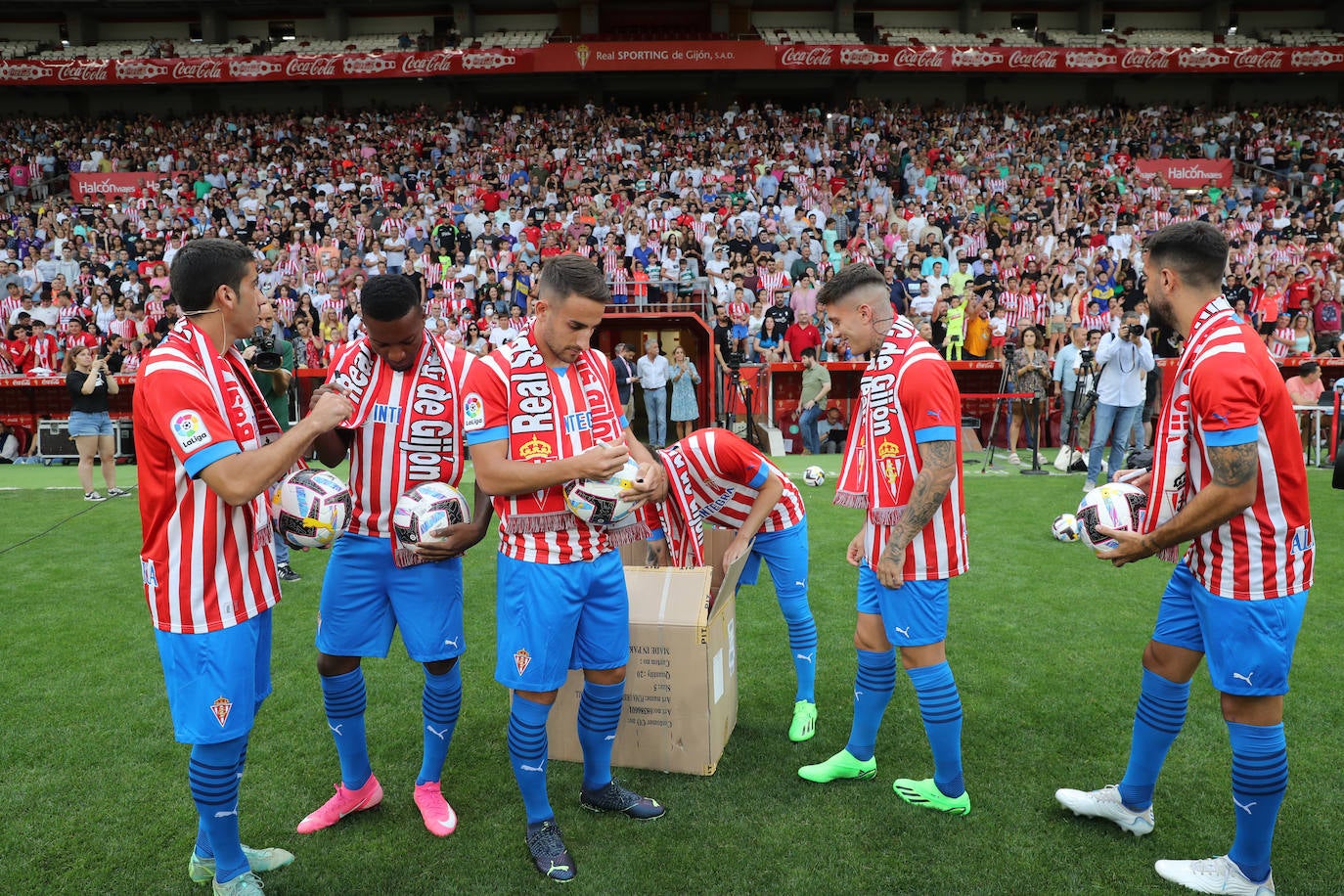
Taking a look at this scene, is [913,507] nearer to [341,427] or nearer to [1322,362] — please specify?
[341,427]

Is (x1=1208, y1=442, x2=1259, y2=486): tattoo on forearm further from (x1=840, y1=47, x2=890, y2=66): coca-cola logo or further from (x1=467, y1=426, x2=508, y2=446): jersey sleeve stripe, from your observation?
(x1=840, y1=47, x2=890, y2=66): coca-cola logo

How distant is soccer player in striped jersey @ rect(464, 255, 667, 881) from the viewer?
117 inches

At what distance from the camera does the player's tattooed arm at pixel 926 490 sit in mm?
3094

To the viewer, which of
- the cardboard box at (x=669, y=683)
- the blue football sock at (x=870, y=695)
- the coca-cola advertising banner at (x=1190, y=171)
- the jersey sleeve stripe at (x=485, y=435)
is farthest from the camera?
the coca-cola advertising banner at (x=1190, y=171)

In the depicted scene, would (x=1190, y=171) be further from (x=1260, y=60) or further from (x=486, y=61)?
(x=486, y=61)

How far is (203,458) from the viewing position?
255 centimetres

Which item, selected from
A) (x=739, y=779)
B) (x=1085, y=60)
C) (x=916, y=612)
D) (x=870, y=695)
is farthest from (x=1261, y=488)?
(x=1085, y=60)

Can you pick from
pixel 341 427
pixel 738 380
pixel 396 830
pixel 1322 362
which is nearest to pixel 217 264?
pixel 341 427

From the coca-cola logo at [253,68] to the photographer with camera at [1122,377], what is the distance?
2731cm

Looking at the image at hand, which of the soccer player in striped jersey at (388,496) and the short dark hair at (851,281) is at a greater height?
the short dark hair at (851,281)

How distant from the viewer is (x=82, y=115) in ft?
98.4

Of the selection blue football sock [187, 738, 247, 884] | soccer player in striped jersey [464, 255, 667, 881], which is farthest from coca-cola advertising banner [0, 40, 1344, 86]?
blue football sock [187, 738, 247, 884]

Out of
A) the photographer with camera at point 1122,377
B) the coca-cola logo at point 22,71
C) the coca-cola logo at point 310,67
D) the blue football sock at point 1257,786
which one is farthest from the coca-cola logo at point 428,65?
the blue football sock at point 1257,786

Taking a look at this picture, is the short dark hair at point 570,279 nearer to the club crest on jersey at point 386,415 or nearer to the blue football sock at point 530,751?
the club crest on jersey at point 386,415
